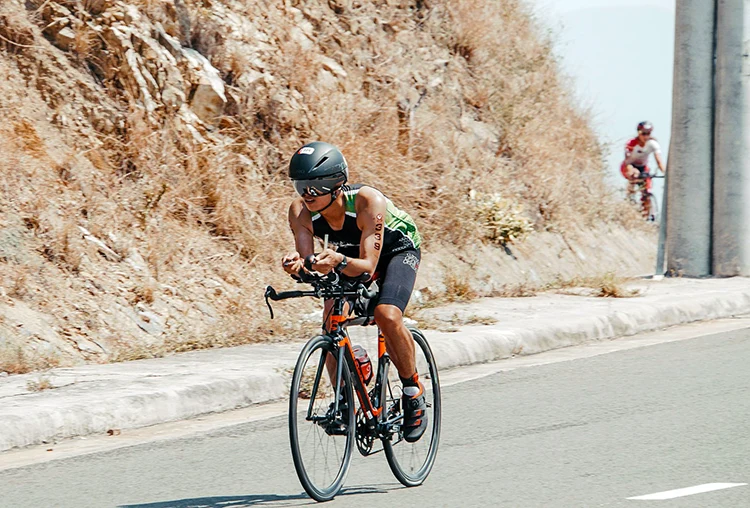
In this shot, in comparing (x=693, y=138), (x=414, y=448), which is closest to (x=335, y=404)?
(x=414, y=448)

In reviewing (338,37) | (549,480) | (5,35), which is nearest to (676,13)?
(338,37)

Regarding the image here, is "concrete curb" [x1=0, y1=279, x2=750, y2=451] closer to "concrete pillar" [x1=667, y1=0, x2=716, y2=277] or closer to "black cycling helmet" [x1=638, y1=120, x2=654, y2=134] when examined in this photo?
"concrete pillar" [x1=667, y1=0, x2=716, y2=277]

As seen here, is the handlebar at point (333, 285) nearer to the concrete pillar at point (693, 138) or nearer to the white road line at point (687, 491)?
the white road line at point (687, 491)

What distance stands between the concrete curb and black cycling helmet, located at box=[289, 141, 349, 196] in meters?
2.80

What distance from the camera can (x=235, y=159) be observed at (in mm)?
13961

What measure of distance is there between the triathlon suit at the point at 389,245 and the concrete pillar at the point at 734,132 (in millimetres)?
10195

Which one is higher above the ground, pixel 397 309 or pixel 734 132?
pixel 734 132

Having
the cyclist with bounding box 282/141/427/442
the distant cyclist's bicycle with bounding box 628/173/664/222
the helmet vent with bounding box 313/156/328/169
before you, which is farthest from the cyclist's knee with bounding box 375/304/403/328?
the distant cyclist's bicycle with bounding box 628/173/664/222

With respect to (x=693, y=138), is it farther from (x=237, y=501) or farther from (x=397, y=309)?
(x=237, y=501)

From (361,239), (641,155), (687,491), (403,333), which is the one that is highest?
(641,155)

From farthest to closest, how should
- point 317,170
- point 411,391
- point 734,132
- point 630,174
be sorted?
point 630,174 → point 734,132 → point 411,391 → point 317,170

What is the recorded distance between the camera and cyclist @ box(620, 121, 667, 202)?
22125 mm

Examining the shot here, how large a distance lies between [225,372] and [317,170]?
3672mm

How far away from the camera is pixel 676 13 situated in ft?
51.9
